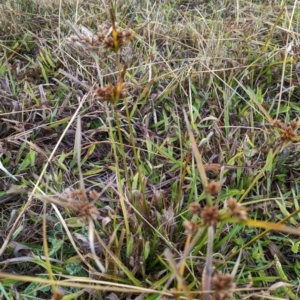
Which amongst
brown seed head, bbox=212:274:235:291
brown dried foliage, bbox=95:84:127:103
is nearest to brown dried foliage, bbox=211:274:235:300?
brown seed head, bbox=212:274:235:291

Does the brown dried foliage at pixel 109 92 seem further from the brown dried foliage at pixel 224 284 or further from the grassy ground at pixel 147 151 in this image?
the brown dried foliage at pixel 224 284

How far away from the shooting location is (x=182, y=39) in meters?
1.64

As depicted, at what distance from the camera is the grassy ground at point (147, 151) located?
85 centimetres

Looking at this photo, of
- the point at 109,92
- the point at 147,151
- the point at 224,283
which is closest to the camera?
the point at 224,283

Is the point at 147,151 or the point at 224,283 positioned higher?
the point at 224,283

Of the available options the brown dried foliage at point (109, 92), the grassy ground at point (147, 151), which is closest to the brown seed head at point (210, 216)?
the grassy ground at point (147, 151)

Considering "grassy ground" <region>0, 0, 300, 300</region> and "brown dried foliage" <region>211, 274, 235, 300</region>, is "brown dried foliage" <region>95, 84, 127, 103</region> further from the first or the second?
"brown dried foliage" <region>211, 274, 235, 300</region>

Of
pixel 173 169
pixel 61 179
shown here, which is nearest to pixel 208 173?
pixel 173 169

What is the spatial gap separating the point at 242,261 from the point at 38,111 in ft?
2.50

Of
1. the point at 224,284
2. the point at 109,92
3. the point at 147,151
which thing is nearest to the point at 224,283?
the point at 224,284

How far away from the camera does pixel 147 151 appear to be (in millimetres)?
1221

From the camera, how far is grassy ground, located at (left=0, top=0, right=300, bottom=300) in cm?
85

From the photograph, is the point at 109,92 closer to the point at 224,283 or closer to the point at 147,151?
the point at 224,283

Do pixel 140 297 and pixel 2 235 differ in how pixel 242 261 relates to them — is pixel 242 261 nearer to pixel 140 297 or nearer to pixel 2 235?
pixel 140 297
